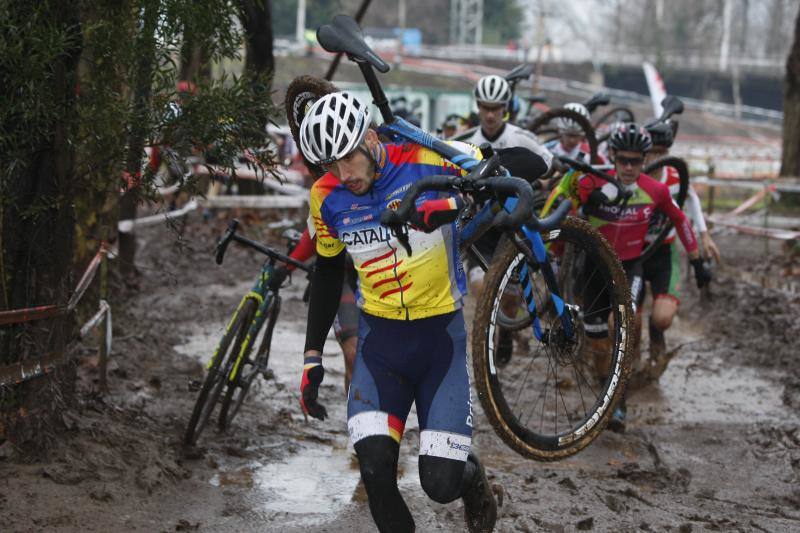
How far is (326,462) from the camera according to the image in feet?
23.7

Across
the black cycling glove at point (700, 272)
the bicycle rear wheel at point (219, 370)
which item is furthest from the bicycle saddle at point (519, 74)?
the bicycle rear wheel at point (219, 370)

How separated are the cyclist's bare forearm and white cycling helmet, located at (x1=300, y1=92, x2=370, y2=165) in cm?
67

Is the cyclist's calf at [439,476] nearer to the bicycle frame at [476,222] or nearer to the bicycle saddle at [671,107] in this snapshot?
the bicycle frame at [476,222]

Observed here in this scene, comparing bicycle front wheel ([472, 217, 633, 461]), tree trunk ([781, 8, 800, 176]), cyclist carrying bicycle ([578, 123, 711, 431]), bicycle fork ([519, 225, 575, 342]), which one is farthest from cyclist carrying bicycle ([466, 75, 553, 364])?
tree trunk ([781, 8, 800, 176])

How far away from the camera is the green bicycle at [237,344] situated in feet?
23.3

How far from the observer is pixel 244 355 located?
7.28 meters

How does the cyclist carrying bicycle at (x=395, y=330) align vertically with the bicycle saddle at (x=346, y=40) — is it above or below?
below

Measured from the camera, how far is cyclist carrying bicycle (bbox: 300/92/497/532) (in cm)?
479

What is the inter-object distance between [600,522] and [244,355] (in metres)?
2.63

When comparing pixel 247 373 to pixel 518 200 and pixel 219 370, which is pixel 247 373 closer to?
pixel 219 370

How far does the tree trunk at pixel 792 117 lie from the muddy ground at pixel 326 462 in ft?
31.9

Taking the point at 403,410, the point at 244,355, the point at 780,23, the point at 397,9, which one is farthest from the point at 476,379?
the point at 780,23

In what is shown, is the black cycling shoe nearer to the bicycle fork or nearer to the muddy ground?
the muddy ground

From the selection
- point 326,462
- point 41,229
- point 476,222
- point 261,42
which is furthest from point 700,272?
point 261,42
